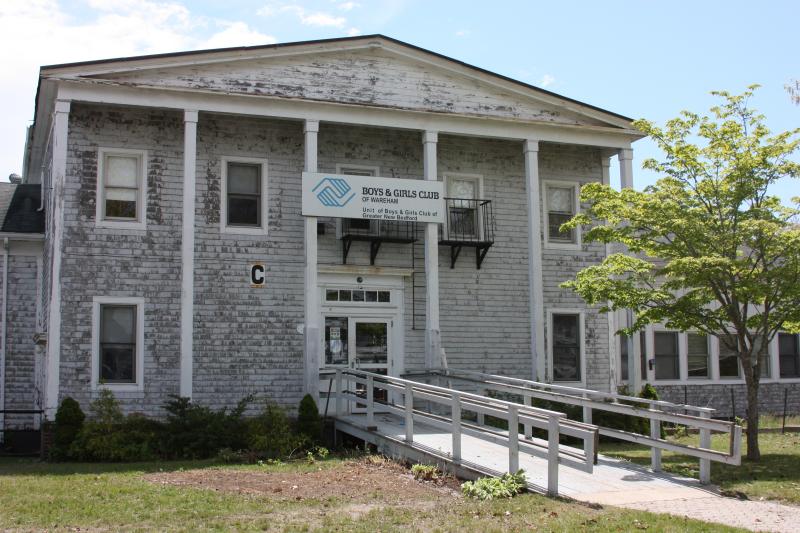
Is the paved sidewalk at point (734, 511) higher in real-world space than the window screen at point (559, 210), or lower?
lower

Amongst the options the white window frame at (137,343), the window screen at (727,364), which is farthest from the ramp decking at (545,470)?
the window screen at (727,364)

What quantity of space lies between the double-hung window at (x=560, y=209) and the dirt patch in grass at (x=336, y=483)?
345 inches

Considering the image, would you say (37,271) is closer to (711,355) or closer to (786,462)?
(786,462)

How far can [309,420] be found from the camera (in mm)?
16062

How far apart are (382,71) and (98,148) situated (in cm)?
612

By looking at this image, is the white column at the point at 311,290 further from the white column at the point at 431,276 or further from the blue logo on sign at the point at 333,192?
the white column at the point at 431,276

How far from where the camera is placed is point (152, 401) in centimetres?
1683

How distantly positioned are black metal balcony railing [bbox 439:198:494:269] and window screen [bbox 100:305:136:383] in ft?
22.6

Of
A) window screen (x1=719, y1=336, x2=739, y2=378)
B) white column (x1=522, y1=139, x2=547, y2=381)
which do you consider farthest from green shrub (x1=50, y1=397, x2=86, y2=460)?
window screen (x1=719, y1=336, x2=739, y2=378)

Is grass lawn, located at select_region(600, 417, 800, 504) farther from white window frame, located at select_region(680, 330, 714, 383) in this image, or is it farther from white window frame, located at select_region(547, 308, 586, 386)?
white window frame, located at select_region(680, 330, 714, 383)

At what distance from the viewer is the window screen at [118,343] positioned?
16.9 m

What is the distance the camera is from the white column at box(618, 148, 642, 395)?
19344 mm

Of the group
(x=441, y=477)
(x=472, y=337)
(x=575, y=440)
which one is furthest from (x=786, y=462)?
(x=472, y=337)

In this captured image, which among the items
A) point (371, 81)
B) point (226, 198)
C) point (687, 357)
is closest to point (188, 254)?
point (226, 198)
